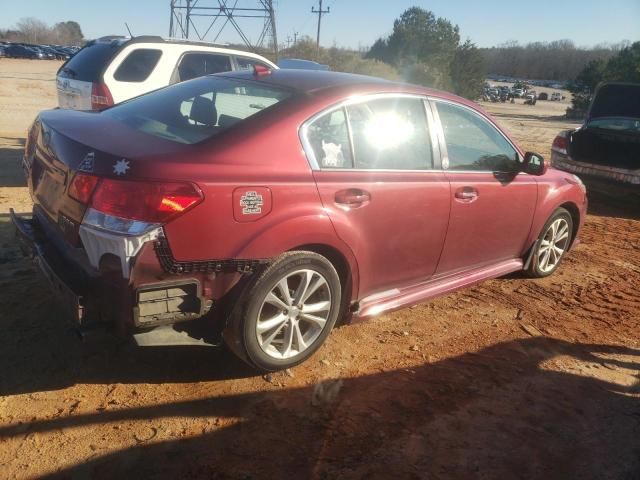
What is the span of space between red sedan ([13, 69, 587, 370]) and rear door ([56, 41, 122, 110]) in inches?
152

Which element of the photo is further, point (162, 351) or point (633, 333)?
point (633, 333)

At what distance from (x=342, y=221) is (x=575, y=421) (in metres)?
1.68

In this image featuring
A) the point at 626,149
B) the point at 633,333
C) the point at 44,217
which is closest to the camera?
the point at 44,217

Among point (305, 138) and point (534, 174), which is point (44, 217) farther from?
Result: point (534, 174)

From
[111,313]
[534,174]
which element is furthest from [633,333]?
[111,313]

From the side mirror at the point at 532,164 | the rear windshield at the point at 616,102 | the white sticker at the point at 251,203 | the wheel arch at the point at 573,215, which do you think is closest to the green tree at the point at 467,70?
the rear windshield at the point at 616,102

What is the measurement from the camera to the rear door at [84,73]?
711cm

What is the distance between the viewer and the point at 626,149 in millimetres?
8328

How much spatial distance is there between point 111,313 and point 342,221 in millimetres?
1310

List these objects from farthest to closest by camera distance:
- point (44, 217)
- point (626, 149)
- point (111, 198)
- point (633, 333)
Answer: point (626, 149), point (633, 333), point (44, 217), point (111, 198)

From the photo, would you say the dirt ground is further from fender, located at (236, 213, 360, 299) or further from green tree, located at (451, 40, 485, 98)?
green tree, located at (451, 40, 485, 98)

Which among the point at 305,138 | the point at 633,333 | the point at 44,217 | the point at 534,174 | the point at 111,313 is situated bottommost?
the point at 633,333

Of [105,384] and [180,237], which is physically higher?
[180,237]

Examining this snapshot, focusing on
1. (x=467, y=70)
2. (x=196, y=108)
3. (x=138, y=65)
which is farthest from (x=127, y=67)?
(x=467, y=70)
